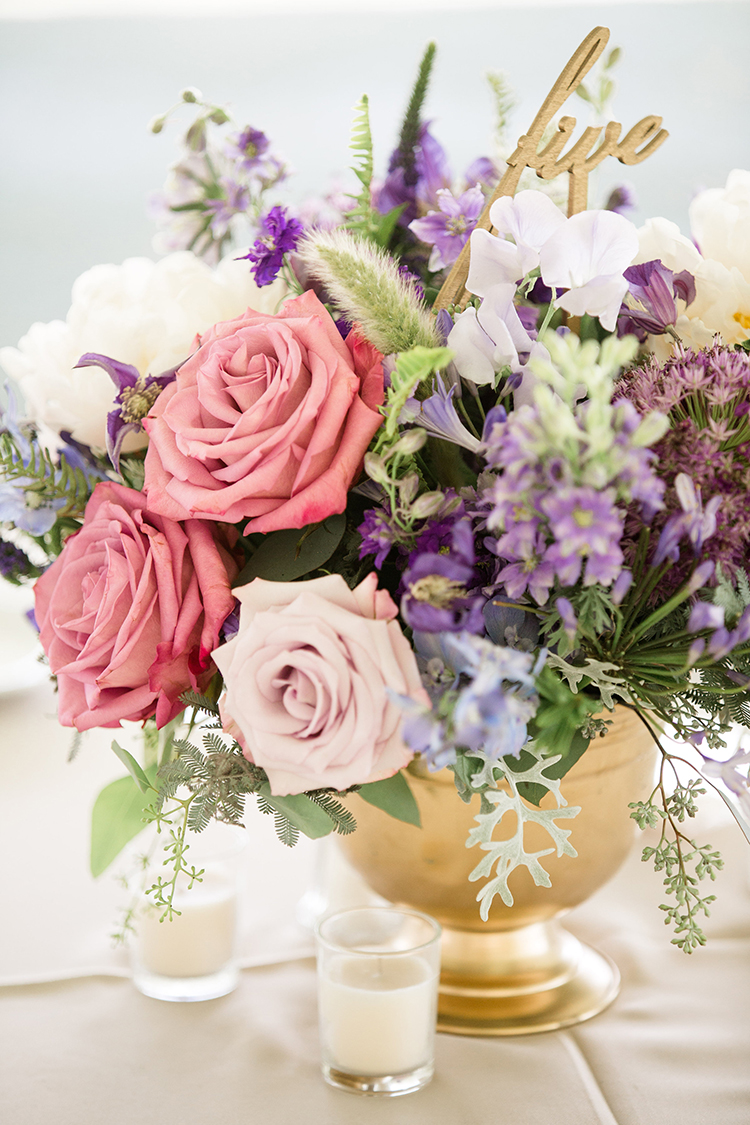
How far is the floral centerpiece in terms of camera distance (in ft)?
1.06

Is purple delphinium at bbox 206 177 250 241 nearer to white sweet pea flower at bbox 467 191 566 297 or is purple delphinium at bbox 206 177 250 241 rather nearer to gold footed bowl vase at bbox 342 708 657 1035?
white sweet pea flower at bbox 467 191 566 297

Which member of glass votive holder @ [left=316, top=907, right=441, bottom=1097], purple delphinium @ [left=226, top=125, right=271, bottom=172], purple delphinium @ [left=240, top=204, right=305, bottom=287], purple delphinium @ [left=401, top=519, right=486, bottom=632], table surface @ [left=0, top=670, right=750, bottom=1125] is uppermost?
purple delphinium @ [left=226, top=125, right=271, bottom=172]

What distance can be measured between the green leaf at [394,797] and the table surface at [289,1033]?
16cm

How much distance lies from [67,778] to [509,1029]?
45 centimetres

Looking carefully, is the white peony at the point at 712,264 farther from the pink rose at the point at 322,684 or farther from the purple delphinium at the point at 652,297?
the pink rose at the point at 322,684

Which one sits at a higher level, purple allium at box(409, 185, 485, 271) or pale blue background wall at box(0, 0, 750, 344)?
pale blue background wall at box(0, 0, 750, 344)

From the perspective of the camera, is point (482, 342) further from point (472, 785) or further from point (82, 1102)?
point (82, 1102)

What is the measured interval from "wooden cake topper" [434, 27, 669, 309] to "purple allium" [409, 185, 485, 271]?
5 centimetres

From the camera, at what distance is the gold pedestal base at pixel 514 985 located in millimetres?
525

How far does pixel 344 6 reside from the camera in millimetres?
2479

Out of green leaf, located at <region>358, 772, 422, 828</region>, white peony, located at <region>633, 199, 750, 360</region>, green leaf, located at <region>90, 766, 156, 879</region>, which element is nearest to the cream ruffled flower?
white peony, located at <region>633, 199, 750, 360</region>

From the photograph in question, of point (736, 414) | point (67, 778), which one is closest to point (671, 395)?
point (736, 414)

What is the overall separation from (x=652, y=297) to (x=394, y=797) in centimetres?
25

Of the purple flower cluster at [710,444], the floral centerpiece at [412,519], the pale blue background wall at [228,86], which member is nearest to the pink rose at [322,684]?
the floral centerpiece at [412,519]
